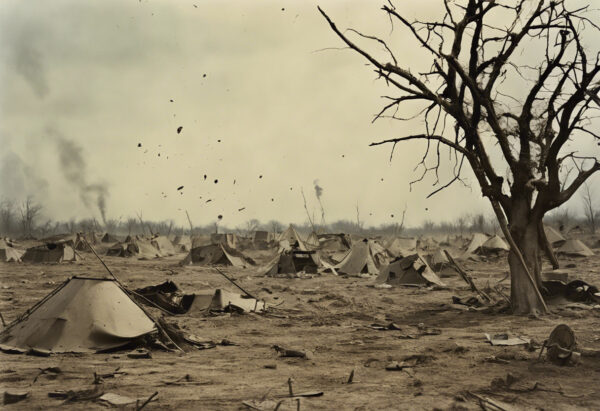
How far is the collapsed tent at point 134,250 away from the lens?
35031mm

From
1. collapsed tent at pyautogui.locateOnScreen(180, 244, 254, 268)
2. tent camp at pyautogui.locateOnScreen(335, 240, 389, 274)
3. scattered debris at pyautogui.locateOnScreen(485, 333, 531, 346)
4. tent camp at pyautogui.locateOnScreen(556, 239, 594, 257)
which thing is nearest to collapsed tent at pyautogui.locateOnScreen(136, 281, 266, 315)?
scattered debris at pyautogui.locateOnScreen(485, 333, 531, 346)

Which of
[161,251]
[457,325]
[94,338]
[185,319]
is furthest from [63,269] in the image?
[457,325]

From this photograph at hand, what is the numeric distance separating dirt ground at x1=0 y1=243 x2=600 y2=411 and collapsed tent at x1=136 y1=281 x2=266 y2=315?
1.48 feet

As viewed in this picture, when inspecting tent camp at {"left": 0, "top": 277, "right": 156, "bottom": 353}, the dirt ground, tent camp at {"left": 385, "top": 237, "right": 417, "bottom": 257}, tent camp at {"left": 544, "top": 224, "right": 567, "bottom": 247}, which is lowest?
the dirt ground

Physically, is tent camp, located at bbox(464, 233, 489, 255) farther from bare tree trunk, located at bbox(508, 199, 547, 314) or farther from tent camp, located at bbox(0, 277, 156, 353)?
tent camp, located at bbox(0, 277, 156, 353)

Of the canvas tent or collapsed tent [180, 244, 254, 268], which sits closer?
collapsed tent [180, 244, 254, 268]

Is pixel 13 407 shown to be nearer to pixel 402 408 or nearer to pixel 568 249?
pixel 402 408

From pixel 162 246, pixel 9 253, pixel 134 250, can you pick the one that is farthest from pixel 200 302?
pixel 162 246

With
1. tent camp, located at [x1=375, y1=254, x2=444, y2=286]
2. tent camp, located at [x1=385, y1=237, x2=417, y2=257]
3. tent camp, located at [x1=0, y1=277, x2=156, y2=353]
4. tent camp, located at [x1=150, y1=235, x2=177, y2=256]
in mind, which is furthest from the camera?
tent camp, located at [x1=150, y1=235, x2=177, y2=256]

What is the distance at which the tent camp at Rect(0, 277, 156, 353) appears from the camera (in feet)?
23.5

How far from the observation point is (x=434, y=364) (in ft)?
21.6

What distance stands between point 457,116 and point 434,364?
250 inches

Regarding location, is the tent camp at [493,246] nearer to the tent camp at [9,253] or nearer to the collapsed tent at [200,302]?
the collapsed tent at [200,302]

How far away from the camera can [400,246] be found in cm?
3275
